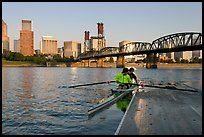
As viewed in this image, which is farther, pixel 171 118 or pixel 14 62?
pixel 14 62

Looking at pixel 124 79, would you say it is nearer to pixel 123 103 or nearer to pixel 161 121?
pixel 123 103

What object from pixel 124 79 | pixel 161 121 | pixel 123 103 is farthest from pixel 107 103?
pixel 124 79

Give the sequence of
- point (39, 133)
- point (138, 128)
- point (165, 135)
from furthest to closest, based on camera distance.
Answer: point (39, 133), point (138, 128), point (165, 135)

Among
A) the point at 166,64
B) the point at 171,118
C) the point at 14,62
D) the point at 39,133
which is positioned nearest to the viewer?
the point at 171,118

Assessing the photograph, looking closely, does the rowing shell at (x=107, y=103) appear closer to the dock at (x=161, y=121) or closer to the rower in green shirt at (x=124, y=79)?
the rower in green shirt at (x=124, y=79)

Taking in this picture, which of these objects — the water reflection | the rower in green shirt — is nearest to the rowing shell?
the water reflection

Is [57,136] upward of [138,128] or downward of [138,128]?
downward

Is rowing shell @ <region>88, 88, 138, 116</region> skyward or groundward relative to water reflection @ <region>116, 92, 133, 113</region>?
skyward

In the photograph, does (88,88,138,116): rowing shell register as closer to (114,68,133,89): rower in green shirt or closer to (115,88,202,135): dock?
(114,68,133,89): rower in green shirt

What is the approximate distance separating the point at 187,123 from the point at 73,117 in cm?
617

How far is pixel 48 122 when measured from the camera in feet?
39.7

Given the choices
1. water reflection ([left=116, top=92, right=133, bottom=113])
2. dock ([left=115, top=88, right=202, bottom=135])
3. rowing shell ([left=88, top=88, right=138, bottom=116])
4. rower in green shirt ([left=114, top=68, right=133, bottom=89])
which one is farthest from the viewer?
rower in green shirt ([left=114, top=68, right=133, bottom=89])

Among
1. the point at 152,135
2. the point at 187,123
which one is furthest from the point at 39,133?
the point at 187,123

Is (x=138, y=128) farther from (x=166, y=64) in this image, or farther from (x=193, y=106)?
(x=166, y=64)
